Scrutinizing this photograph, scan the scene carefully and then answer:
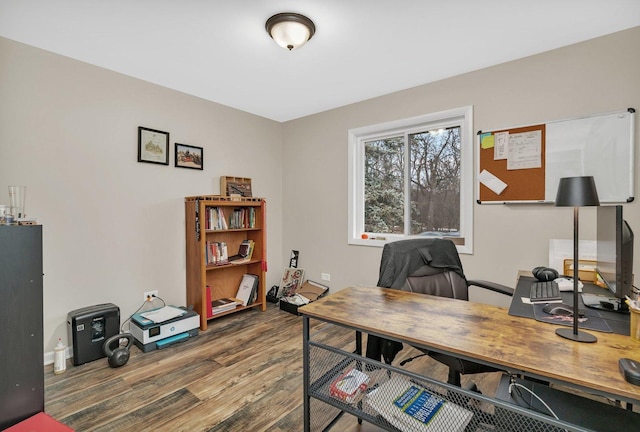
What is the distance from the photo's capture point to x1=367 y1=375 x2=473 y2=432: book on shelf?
1.18m

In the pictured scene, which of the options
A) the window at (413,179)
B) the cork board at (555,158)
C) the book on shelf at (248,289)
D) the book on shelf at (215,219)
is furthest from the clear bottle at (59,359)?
the cork board at (555,158)

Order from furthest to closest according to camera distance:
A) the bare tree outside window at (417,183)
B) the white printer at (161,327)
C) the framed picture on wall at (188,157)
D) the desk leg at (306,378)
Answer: the framed picture on wall at (188,157) → the bare tree outside window at (417,183) → the white printer at (161,327) → the desk leg at (306,378)

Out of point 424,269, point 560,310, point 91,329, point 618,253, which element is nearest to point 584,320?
point 560,310

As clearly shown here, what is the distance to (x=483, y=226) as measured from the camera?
2.81 m

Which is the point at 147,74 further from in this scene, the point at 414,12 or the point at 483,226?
the point at 483,226

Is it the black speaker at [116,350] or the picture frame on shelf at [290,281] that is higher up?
the picture frame on shelf at [290,281]

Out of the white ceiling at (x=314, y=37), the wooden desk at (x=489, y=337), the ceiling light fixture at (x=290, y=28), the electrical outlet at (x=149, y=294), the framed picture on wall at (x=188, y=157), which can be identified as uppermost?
the white ceiling at (x=314, y=37)

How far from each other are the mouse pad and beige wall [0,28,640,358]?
1.29 meters

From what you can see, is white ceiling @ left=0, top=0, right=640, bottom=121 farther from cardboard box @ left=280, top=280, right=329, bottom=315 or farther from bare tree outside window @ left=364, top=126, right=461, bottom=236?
cardboard box @ left=280, top=280, right=329, bottom=315

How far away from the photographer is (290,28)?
205cm

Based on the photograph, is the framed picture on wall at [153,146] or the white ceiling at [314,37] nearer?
the white ceiling at [314,37]

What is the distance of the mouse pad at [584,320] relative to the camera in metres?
1.24

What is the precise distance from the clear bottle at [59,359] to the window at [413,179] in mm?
2842

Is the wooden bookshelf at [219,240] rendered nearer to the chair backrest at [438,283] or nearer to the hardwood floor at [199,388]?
the hardwood floor at [199,388]
